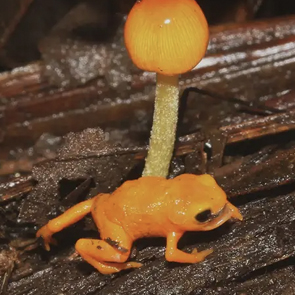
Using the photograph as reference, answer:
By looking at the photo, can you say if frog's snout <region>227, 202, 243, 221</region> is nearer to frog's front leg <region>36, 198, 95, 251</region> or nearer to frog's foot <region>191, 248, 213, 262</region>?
frog's foot <region>191, 248, 213, 262</region>

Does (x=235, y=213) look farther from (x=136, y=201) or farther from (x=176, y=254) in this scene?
(x=136, y=201)

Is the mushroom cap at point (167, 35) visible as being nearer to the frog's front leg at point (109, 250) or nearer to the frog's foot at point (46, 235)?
the frog's front leg at point (109, 250)

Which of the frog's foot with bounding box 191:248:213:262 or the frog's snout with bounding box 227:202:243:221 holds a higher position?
the frog's snout with bounding box 227:202:243:221

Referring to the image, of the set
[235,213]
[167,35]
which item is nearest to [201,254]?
[235,213]

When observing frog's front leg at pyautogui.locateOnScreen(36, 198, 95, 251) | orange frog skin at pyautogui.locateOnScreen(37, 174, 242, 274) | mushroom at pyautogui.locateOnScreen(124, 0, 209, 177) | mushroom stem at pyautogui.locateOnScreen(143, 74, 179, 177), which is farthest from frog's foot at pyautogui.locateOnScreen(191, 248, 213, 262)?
mushroom at pyautogui.locateOnScreen(124, 0, 209, 177)

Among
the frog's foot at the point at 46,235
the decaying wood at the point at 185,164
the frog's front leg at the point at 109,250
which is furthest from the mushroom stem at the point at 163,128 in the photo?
the frog's foot at the point at 46,235

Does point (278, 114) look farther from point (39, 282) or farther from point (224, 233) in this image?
point (39, 282)
